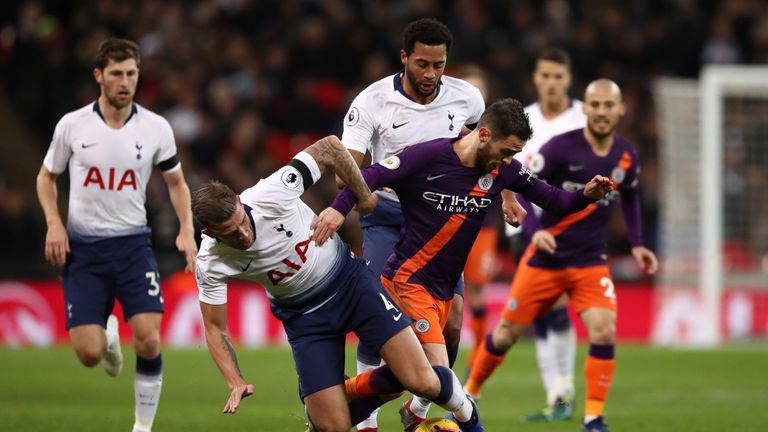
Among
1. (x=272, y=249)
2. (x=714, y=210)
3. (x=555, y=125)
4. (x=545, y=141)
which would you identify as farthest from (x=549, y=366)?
(x=714, y=210)

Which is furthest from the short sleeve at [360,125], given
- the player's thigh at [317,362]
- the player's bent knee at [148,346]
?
the player's bent knee at [148,346]

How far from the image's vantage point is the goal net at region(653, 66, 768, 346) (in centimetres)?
1625

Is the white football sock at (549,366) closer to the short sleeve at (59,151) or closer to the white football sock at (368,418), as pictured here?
the white football sock at (368,418)

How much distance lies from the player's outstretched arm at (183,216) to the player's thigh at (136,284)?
280 mm

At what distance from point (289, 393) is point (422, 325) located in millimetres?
5102

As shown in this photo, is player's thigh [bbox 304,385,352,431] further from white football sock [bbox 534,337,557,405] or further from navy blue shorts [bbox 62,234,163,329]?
white football sock [bbox 534,337,557,405]

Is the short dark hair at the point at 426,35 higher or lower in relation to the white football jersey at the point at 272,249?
higher

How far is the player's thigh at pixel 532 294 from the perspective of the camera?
934cm

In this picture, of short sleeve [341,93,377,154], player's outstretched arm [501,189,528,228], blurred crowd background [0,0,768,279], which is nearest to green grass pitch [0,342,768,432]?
player's outstretched arm [501,189,528,228]

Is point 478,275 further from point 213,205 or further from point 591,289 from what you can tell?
point 213,205

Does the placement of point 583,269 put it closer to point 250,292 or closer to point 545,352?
point 545,352

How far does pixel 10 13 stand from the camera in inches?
838

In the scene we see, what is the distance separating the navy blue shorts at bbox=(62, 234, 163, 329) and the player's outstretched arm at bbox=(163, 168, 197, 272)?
0.32 m

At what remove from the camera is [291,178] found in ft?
23.2
